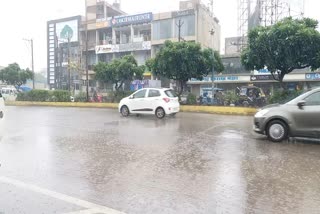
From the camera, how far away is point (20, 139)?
986 centimetres

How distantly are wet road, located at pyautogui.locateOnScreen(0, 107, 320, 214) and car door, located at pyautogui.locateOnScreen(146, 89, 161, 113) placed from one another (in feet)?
21.2

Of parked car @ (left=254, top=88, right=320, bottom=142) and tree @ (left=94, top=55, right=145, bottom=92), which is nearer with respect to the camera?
parked car @ (left=254, top=88, right=320, bottom=142)

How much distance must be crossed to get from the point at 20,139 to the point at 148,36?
41157 millimetres

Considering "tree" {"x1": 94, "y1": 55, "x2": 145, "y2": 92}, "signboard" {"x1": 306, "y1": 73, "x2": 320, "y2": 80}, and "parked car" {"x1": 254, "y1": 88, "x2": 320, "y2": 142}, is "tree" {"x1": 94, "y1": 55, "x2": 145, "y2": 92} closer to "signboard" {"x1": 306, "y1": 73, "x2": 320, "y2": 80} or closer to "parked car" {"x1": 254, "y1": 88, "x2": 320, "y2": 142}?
"signboard" {"x1": 306, "y1": 73, "x2": 320, "y2": 80}

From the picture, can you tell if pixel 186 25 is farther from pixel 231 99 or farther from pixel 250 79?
pixel 231 99

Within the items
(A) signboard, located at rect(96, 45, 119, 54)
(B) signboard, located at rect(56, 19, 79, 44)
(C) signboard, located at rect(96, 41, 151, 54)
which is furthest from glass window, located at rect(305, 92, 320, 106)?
(B) signboard, located at rect(56, 19, 79, 44)

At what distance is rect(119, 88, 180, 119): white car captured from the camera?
52.7 ft

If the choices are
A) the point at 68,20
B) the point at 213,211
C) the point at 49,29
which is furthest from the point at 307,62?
the point at 49,29

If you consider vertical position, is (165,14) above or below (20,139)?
above

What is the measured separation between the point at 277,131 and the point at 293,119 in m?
0.54

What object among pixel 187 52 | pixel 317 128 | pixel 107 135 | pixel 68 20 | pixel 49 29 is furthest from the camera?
pixel 49 29

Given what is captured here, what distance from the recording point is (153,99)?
16.3 metres

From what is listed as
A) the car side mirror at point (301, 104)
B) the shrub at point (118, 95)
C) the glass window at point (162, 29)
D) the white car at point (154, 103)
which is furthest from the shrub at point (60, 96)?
the car side mirror at point (301, 104)

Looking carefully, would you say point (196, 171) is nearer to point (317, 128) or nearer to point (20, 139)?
point (317, 128)
